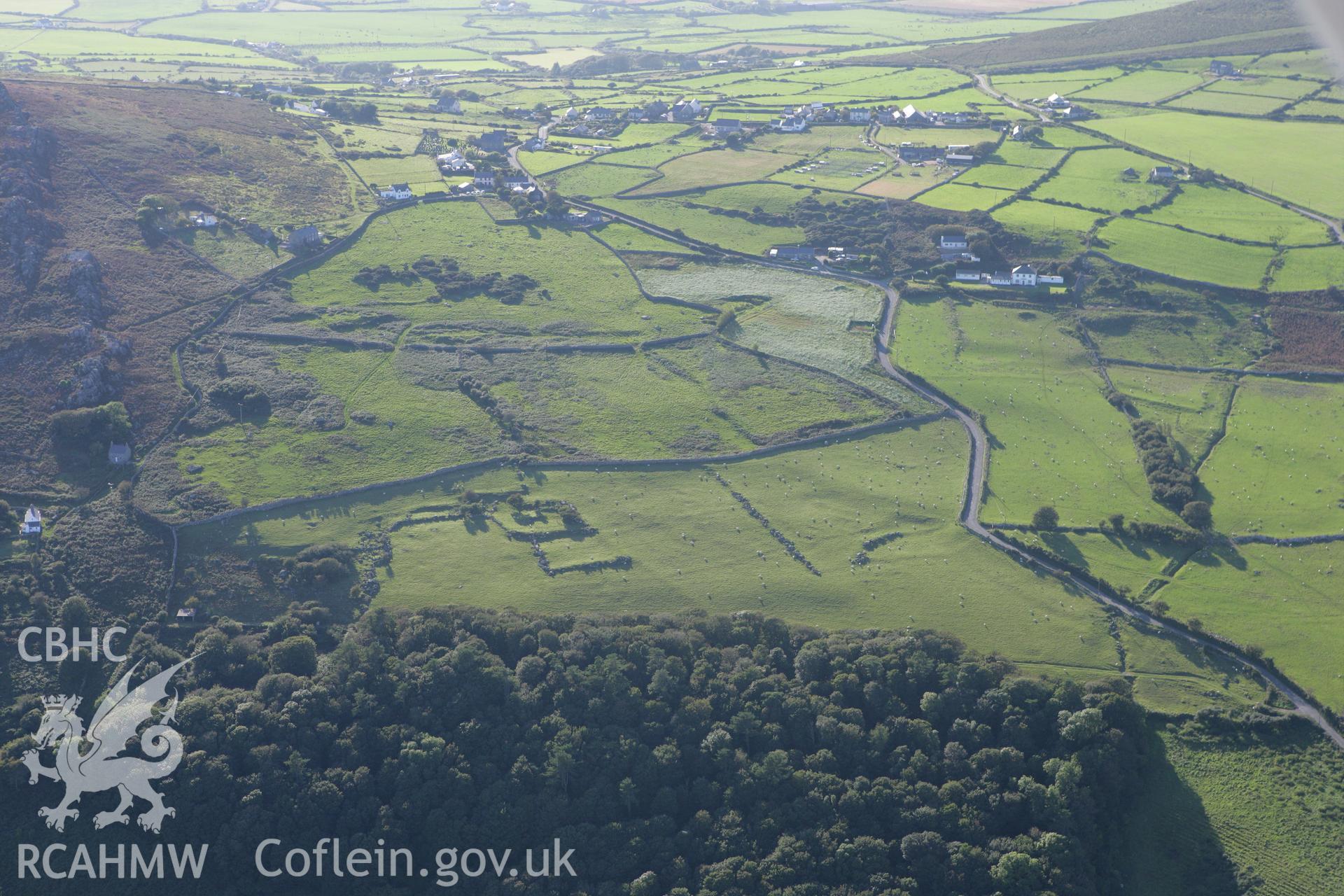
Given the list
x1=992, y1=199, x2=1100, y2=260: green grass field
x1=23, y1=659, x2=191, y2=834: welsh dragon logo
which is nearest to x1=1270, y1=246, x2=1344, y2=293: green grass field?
x1=992, y1=199, x2=1100, y2=260: green grass field

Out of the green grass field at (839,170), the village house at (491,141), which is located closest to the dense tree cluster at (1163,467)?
the green grass field at (839,170)

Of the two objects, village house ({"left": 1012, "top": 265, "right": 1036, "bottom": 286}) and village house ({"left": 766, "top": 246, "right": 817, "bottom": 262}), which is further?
village house ({"left": 766, "top": 246, "right": 817, "bottom": 262})

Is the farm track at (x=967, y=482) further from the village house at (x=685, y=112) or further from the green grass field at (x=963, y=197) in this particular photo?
the village house at (x=685, y=112)

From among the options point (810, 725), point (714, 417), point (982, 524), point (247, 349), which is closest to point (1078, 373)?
point (982, 524)

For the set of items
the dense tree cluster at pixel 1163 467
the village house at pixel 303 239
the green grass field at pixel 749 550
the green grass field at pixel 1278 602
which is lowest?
the green grass field at pixel 749 550

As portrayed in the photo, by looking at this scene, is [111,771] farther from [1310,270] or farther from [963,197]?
[1310,270]

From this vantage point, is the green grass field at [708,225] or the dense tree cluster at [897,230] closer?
the dense tree cluster at [897,230]

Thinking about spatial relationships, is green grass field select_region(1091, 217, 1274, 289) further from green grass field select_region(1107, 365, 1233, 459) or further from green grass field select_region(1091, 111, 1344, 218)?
green grass field select_region(1107, 365, 1233, 459)

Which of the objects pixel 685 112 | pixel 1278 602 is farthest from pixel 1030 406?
pixel 685 112

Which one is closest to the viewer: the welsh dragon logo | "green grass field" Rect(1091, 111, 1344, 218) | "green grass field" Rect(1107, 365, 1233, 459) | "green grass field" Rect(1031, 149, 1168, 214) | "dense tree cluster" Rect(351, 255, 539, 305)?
the welsh dragon logo
